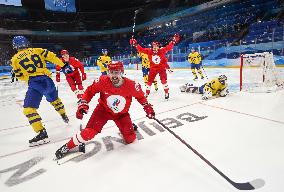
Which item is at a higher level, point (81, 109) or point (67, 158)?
point (81, 109)

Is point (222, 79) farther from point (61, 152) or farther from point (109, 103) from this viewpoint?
point (61, 152)

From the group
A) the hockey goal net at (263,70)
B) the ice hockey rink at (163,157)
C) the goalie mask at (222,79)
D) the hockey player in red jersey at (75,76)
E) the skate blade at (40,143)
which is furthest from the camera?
the hockey player in red jersey at (75,76)

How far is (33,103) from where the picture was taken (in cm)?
331

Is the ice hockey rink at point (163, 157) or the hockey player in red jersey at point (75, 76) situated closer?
the ice hockey rink at point (163, 157)

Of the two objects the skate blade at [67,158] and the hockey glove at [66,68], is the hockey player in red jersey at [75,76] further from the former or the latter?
the skate blade at [67,158]

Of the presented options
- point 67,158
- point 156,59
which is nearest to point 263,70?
point 156,59

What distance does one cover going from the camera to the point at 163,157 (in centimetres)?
250

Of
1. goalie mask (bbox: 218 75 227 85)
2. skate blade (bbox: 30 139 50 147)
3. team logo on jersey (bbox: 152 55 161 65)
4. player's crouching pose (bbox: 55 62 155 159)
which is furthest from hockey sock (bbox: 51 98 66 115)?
goalie mask (bbox: 218 75 227 85)

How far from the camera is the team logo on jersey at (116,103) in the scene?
277 centimetres

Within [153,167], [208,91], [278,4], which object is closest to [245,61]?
[208,91]

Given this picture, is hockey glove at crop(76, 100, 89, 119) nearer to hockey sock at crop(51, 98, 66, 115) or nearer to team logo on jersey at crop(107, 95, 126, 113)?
team logo on jersey at crop(107, 95, 126, 113)

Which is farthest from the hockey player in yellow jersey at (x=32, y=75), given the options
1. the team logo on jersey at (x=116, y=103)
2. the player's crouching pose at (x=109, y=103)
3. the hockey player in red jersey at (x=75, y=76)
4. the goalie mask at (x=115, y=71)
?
the hockey player in red jersey at (x=75, y=76)

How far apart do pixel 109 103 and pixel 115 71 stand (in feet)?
1.45

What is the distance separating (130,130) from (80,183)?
102 cm
